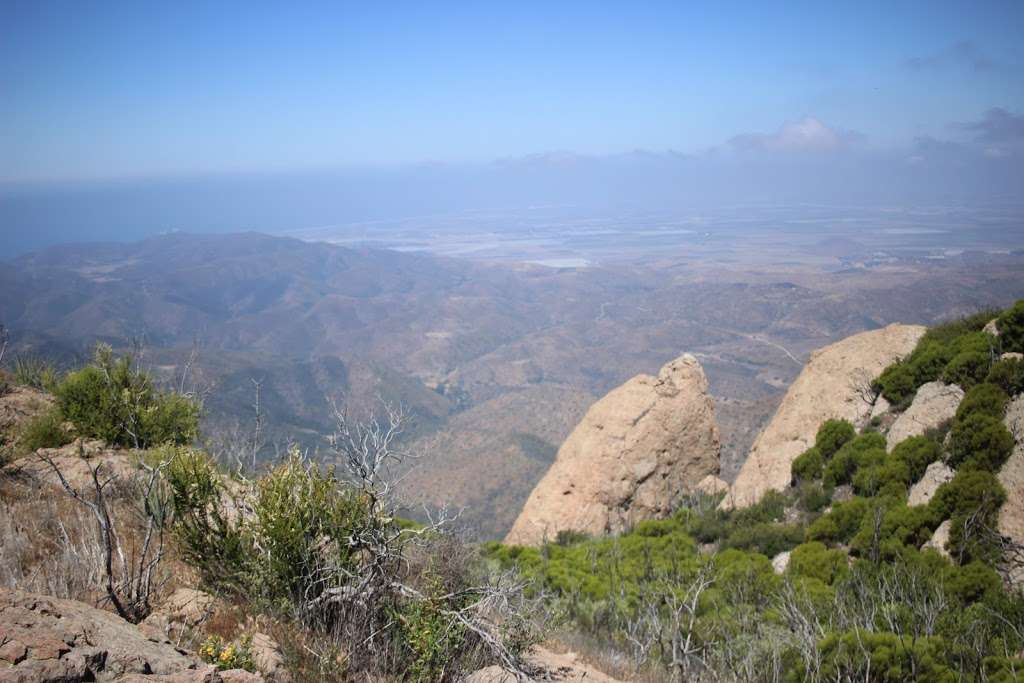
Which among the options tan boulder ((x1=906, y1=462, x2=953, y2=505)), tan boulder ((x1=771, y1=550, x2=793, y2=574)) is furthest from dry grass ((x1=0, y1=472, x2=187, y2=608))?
tan boulder ((x1=906, y1=462, x2=953, y2=505))

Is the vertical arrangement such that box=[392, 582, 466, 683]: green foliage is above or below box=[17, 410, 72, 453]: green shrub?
below

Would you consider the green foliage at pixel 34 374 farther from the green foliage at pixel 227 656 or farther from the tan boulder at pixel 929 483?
the tan boulder at pixel 929 483

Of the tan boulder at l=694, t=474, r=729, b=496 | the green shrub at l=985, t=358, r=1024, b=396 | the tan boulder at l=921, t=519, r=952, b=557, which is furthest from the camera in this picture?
the tan boulder at l=694, t=474, r=729, b=496

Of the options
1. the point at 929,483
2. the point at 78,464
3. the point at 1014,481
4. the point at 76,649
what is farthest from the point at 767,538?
the point at 78,464

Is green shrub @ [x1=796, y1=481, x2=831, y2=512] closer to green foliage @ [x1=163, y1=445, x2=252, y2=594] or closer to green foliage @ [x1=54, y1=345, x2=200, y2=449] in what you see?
green foliage @ [x1=163, y1=445, x2=252, y2=594]

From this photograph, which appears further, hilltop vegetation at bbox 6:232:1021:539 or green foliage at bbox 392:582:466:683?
hilltop vegetation at bbox 6:232:1021:539

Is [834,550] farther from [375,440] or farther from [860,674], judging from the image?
[375,440]

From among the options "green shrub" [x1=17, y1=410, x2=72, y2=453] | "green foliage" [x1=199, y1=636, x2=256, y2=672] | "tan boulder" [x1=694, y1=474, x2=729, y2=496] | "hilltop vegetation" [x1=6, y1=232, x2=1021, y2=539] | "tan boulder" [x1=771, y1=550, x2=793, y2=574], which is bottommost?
"hilltop vegetation" [x1=6, y1=232, x2=1021, y2=539]
